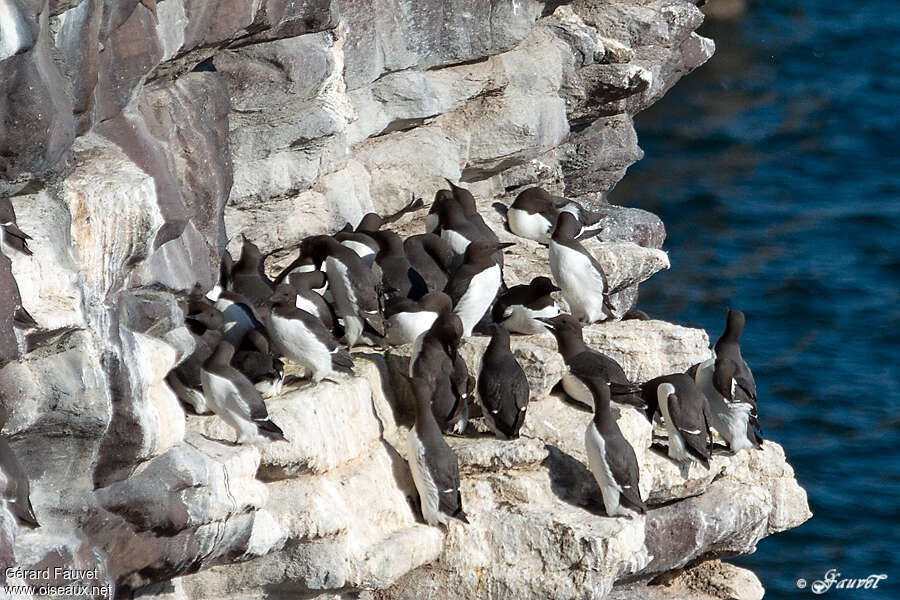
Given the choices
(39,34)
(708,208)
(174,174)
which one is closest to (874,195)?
(708,208)

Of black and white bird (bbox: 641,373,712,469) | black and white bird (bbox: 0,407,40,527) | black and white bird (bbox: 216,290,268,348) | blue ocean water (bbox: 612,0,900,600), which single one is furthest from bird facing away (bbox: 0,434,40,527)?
blue ocean water (bbox: 612,0,900,600)

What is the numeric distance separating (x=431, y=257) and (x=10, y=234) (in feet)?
13.8

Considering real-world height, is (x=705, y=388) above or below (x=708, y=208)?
above

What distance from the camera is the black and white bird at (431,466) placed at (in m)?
7.98

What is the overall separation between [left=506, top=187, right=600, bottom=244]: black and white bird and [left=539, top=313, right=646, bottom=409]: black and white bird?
1.92 meters

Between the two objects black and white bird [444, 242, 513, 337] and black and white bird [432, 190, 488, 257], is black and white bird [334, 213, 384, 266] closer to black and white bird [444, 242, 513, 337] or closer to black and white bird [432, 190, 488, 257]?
black and white bird [444, 242, 513, 337]

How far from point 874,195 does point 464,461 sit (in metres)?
15.4

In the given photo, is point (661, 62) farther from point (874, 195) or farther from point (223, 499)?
point (874, 195)

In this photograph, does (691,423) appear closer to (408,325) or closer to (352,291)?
(408,325)

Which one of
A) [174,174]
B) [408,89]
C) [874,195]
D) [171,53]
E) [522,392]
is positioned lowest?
[874,195]

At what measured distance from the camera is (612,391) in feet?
29.1

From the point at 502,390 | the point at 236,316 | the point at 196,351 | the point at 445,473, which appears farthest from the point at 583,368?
the point at 196,351

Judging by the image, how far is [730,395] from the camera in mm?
9539

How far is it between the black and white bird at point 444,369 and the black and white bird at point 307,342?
430 mm
